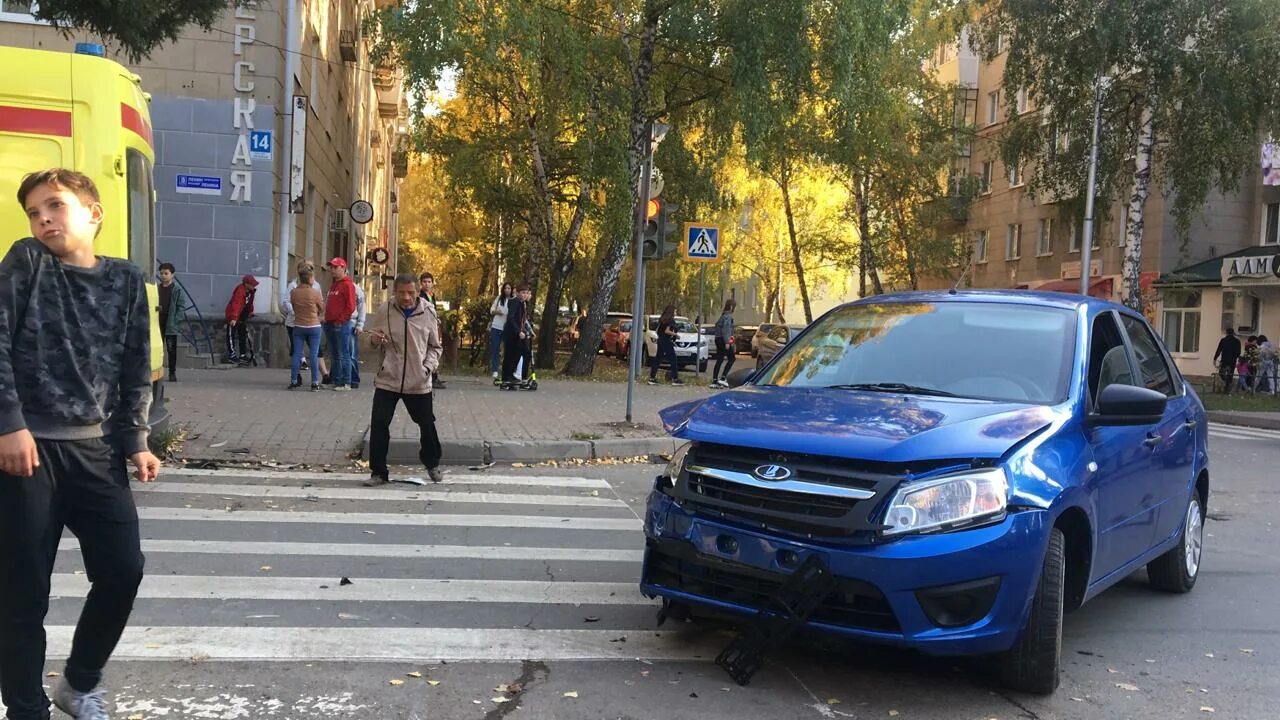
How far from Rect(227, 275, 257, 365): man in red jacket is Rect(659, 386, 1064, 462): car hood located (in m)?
15.4

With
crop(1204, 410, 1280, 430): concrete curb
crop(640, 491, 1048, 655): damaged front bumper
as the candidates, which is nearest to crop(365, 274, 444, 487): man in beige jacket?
crop(640, 491, 1048, 655): damaged front bumper

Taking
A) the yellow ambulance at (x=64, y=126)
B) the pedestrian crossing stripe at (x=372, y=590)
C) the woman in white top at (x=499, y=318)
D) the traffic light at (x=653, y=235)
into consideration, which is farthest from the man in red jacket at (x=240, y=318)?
the pedestrian crossing stripe at (x=372, y=590)

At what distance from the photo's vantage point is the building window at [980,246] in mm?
45312

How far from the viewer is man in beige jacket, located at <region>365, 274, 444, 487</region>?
8.45 m

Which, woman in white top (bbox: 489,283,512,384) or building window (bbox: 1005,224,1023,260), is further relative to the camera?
building window (bbox: 1005,224,1023,260)

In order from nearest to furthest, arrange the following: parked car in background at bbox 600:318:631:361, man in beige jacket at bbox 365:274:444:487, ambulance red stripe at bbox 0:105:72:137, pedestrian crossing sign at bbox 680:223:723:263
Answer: ambulance red stripe at bbox 0:105:72:137, man in beige jacket at bbox 365:274:444:487, pedestrian crossing sign at bbox 680:223:723:263, parked car in background at bbox 600:318:631:361

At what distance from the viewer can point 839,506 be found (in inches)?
154

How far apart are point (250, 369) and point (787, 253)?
33.1 meters

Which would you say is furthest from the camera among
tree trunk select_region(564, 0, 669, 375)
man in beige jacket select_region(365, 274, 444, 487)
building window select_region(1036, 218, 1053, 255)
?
building window select_region(1036, 218, 1053, 255)

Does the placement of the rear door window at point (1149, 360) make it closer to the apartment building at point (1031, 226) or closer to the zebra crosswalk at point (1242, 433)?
the zebra crosswalk at point (1242, 433)

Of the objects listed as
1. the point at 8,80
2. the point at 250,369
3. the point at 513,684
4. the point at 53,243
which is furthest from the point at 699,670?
the point at 250,369

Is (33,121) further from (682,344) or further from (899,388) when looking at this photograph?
(682,344)

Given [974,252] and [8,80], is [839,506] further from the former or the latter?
[974,252]

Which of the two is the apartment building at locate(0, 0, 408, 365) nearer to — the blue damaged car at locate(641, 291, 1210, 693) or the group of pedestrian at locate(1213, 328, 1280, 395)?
the blue damaged car at locate(641, 291, 1210, 693)
